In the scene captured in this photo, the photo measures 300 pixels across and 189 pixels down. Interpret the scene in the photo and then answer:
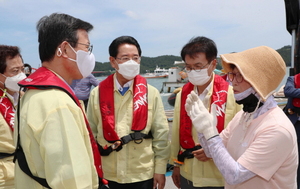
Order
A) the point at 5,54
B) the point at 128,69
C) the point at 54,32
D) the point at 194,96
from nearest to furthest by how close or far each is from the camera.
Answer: the point at 54,32
the point at 194,96
the point at 128,69
the point at 5,54

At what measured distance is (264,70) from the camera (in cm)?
153

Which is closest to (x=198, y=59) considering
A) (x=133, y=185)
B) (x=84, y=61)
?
(x=84, y=61)

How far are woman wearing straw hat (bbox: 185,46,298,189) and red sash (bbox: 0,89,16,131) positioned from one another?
1847mm

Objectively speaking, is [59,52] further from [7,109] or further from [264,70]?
[7,109]

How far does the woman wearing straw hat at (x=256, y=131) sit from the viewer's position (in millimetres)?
1436

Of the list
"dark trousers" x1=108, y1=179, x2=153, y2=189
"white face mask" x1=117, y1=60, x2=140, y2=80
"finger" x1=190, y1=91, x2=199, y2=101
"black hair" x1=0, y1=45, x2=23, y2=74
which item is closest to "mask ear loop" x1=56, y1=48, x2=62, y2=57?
"finger" x1=190, y1=91, x2=199, y2=101

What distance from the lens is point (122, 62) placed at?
8.45 feet

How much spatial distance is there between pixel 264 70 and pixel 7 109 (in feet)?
8.09

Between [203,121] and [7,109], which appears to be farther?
[7,109]

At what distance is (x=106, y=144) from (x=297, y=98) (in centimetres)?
301

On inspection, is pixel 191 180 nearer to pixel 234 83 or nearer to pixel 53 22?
pixel 234 83

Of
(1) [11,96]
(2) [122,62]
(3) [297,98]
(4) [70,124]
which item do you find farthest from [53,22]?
(3) [297,98]

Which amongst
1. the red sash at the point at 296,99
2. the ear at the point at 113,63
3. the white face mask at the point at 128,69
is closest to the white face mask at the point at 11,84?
the ear at the point at 113,63

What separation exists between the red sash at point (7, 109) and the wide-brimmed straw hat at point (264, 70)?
2.20m
